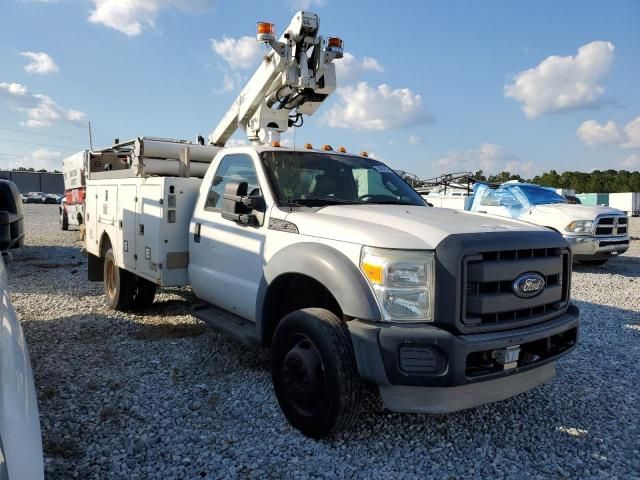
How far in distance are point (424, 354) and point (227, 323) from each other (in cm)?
197

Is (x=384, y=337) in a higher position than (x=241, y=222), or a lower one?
lower

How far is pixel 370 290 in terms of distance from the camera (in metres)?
2.88

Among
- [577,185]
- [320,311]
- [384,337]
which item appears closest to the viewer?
[384,337]

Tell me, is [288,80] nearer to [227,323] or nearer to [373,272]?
[227,323]

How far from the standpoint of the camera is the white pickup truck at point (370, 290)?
279cm

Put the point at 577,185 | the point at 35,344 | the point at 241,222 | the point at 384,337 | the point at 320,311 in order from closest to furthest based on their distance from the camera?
the point at 384,337
the point at 320,311
the point at 241,222
the point at 35,344
the point at 577,185

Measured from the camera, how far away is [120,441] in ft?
10.4

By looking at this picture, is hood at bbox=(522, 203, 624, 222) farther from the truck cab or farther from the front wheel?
the front wheel

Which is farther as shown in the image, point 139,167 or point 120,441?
point 139,167

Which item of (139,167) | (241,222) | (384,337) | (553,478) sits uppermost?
(139,167)

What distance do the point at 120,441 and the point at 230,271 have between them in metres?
1.55

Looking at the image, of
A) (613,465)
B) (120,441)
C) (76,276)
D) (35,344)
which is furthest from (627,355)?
(76,276)

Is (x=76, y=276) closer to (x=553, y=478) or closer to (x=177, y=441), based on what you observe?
(x=177, y=441)

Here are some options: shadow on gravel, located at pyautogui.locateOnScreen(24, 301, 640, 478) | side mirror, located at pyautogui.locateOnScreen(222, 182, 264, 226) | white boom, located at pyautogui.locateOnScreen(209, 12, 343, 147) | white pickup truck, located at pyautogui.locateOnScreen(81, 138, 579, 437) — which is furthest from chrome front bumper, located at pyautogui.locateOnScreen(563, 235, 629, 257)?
side mirror, located at pyautogui.locateOnScreen(222, 182, 264, 226)
